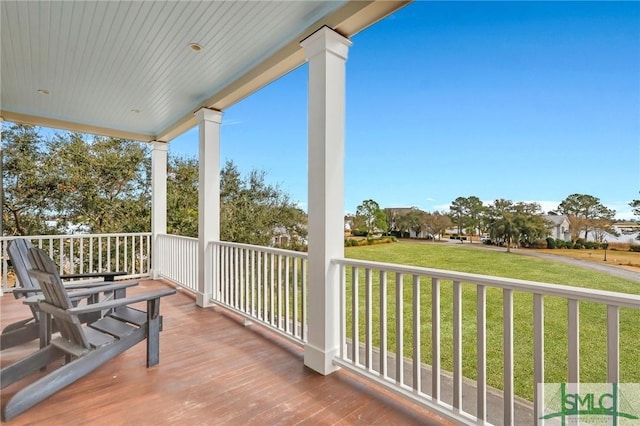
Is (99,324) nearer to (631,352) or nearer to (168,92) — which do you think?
(168,92)

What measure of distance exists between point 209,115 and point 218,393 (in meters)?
3.38

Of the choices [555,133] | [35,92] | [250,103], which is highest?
[250,103]

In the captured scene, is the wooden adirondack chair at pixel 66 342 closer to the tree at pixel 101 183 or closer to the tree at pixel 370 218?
the tree at pixel 370 218

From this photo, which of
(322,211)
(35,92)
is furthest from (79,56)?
(322,211)

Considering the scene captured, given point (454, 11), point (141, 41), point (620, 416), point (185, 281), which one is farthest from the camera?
point (185, 281)

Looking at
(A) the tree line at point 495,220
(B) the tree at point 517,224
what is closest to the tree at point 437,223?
(A) the tree line at point 495,220

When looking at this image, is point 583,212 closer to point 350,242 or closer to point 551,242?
point 551,242

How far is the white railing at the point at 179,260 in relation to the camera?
4.93 m

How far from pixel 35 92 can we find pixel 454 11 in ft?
17.4

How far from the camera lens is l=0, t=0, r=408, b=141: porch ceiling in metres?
2.45

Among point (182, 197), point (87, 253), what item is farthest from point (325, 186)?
point (182, 197)

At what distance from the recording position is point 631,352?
2.50m

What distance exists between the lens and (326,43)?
2492mm

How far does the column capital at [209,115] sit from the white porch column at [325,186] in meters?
2.09
